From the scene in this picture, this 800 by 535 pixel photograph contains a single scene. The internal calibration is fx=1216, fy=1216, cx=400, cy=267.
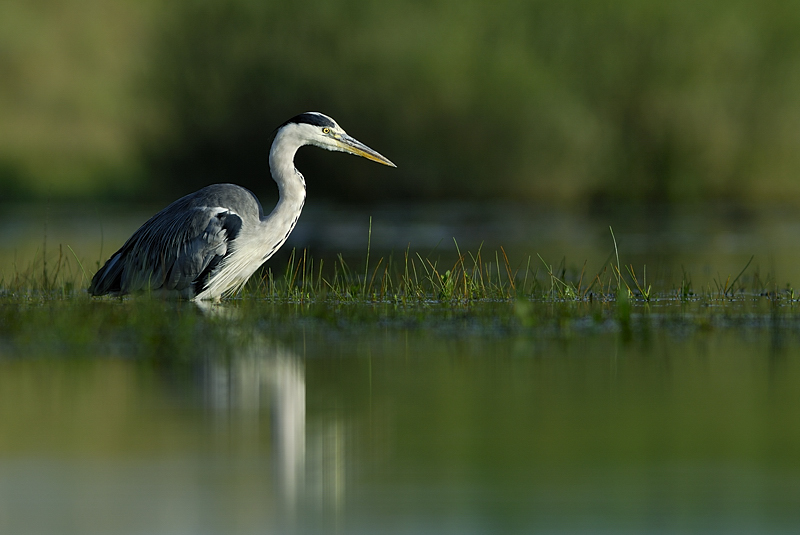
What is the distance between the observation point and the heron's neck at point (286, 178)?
981 cm

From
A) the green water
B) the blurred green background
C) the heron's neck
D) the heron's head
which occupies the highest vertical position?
the blurred green background

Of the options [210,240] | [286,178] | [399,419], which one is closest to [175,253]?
[210,240]

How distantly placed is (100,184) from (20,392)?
77.8 ft

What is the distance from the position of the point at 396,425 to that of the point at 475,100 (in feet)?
67.6

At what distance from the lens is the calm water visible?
3.98m

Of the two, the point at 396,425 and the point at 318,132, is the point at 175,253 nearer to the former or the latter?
the point at 318,132

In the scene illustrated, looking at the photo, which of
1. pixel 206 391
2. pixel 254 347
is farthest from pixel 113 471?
pixel 254 347

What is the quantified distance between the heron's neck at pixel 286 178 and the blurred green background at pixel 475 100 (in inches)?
589

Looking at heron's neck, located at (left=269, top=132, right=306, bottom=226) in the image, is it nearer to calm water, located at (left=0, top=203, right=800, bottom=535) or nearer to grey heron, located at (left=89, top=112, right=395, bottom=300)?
grey heron, located at (left=89, top=112, right=395, bottom=300)

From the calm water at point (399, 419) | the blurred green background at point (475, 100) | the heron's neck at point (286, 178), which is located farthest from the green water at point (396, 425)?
the blurred green background at point (475, 100)

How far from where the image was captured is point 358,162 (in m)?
25.9

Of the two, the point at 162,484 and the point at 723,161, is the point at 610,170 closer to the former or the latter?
the point at 723,161

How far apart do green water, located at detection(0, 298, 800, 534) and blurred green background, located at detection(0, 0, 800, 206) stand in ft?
55.1

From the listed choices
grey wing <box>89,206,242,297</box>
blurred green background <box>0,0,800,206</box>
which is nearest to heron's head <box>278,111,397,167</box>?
grey wing <box>89,206,242,297</box>
